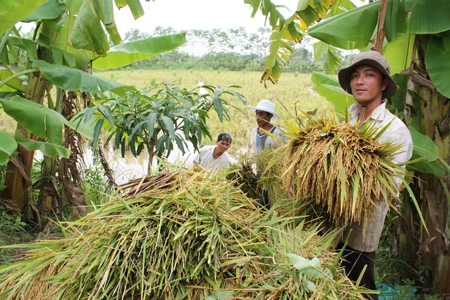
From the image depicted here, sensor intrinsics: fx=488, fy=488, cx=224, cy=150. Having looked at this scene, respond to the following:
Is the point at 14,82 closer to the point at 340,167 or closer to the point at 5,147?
the point at 5,147

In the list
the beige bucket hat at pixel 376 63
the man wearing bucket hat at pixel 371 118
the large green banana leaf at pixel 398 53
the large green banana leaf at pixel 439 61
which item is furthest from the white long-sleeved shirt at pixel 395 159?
the large green banana leaf at pixel 398 53

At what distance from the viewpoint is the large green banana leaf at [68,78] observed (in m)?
3.35

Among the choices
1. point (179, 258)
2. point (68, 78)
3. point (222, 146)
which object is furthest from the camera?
point (222, 146)

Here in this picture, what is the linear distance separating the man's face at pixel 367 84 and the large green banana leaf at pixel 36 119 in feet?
6.84

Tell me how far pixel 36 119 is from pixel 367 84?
2238 millimetres

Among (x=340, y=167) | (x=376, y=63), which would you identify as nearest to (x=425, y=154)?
(x=376, y=63)

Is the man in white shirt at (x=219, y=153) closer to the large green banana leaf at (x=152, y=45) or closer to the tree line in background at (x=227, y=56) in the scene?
the large green banana leaf at (x=152, y=45)

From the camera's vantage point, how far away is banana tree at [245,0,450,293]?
116 inches

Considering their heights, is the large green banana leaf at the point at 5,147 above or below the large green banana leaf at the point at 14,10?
below

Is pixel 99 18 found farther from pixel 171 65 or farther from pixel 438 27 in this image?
pixel 171 65

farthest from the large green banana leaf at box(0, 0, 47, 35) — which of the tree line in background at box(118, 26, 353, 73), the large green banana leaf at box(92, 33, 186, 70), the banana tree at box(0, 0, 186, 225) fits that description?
the tree line in background at box(118, 26, 353, 73)

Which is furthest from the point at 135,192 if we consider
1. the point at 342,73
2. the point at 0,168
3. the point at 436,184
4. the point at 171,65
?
the point at 171,65

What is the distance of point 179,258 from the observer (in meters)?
1.43

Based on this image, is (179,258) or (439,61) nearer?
(179,258)
